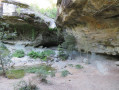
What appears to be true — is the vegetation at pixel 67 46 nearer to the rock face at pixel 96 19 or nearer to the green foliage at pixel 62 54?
the green foliage at pixel 62 54

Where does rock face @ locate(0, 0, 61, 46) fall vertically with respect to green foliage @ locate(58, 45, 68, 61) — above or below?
above

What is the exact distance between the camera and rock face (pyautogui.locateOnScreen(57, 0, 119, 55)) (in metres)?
4.70

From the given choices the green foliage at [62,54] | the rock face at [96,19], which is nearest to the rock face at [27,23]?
the green foliage at [62,54]

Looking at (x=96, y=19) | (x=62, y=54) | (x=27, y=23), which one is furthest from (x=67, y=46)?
(x=27, y=23)

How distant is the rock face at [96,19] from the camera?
4.70 metres

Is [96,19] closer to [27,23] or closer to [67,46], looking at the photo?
[67,46]

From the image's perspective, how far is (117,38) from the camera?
659 centimetres

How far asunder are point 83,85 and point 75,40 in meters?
7.18

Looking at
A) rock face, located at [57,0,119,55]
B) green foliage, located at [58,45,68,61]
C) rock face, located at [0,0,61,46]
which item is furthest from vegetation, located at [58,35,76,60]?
rock face, located at [0,0,61,46]

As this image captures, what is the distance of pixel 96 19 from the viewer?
6.46 meters

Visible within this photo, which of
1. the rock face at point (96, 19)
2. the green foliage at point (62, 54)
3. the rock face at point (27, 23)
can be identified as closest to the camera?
the rock face at point (96, 19)

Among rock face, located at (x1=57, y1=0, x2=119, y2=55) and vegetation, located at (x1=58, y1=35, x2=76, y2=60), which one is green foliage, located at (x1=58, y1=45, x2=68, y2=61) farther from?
rock face, located at (x1=57, y1=0, x2=119, y2=55)

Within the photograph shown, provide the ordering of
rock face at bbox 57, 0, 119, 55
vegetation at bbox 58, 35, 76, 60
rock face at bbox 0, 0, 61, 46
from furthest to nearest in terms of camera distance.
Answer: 1. rock face at bbox 0, 0, 61, 46
2. vegetation at bbox 58, 35, 76, 60
3. rock face at bbox 57, 0, 119, 55

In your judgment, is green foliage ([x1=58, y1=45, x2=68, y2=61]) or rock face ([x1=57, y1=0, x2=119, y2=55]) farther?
green foliage ([x1=58, y1=45, x2=68, y2=61])
